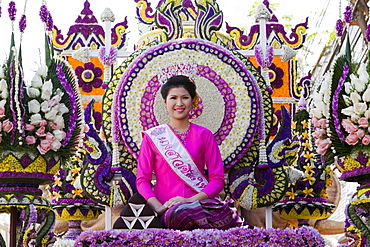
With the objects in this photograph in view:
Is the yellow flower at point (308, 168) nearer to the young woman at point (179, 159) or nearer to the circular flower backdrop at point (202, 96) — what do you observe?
the circular flower backdrop at point (202, 96)

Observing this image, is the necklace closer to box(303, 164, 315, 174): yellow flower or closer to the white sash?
the white sash

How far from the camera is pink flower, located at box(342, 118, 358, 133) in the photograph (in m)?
6.22

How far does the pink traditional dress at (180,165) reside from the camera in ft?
20.9

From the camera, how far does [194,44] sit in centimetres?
744

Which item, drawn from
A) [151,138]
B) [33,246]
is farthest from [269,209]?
[33,246]

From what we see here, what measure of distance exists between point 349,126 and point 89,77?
3.77 metres

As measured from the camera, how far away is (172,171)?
21.3 ft

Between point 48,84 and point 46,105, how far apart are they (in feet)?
0.66

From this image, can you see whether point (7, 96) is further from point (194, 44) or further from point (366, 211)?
point (366, 211)

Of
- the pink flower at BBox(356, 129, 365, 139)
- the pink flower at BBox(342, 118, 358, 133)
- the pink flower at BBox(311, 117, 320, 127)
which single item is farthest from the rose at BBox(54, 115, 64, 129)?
the pink flower at BBox(356, 129, 365, 139)

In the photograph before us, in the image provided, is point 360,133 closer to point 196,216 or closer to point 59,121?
point 196,216

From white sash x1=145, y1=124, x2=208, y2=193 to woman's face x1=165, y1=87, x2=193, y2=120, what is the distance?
19cm

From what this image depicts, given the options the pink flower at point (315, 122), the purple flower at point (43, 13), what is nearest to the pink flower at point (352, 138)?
the pink flower at point (315, 122)

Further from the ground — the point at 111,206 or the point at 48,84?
the point at 48,84
